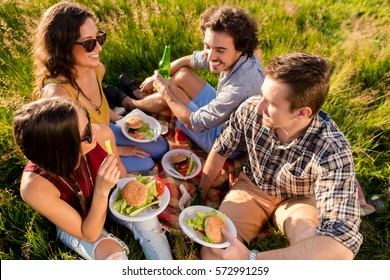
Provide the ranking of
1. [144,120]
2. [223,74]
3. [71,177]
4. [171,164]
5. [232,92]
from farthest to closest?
[144,120] < [223,74] < [171,164] < [232,92] < [71,177]

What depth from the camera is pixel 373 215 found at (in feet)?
12.6

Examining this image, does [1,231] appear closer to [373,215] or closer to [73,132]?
[73,132]

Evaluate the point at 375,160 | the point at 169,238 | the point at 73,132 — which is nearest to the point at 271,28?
the point at 375,160

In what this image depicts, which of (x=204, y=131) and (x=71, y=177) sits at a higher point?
(x=71, y=177)

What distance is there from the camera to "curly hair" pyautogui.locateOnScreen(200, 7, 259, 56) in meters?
3.80

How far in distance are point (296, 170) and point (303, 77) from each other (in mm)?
773

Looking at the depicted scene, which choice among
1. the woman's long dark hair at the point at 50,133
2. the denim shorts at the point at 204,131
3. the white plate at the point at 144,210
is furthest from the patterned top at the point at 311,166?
the woman's long dark hair at the point at 50,133

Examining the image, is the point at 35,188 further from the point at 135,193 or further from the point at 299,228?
the point at 299,228

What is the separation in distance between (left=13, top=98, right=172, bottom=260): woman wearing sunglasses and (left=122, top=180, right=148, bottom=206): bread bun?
217 mm

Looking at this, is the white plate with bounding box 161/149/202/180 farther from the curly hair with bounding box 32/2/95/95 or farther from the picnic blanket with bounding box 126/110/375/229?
the curly hair with bounding box 32/2/95/95

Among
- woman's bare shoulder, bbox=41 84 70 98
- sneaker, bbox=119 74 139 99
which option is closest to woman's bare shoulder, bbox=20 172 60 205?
woman's bare shoulder, bbox=41 84 70 98

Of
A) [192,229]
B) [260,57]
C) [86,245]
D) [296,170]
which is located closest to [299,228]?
[296,170]

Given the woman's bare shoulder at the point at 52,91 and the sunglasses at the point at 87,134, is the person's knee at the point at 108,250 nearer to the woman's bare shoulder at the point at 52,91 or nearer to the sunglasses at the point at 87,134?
the sunglasses at the point at 87,134

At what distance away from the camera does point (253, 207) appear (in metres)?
3.46
